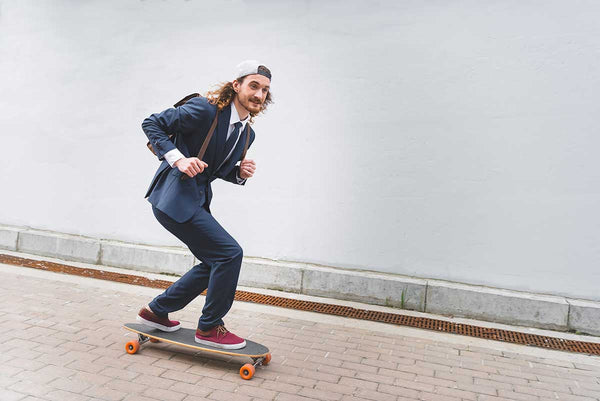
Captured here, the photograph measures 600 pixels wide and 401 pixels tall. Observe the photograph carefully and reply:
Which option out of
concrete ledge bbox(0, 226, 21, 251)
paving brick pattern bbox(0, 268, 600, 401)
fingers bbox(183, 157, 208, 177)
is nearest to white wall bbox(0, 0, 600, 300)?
concrete ledge bbox(0, 226, 21, 251)

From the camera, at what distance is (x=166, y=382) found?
3.40m

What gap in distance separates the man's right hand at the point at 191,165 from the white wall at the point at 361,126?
2.47 m

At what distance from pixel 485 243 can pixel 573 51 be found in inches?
76.9

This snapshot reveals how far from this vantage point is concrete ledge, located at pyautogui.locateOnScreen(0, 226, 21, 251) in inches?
274

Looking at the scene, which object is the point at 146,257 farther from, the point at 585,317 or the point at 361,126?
the point at 585,317

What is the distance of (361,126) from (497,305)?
2215 mm

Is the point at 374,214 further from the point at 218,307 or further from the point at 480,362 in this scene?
the point at 218,307

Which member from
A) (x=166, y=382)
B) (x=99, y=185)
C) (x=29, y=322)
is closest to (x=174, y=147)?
(x=166, y=382)

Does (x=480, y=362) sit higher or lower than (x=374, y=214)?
lower

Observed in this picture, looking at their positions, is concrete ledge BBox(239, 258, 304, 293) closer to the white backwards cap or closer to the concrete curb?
the concrete curb

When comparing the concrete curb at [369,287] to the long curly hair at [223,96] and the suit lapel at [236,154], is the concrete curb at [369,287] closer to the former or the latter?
the suit lapel at [236,154]

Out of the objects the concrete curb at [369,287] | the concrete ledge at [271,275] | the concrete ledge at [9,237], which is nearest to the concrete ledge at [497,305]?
the concrete curb at [369,287]

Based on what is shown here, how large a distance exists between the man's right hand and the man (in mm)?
13

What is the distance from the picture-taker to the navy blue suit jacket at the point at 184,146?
141 inches
